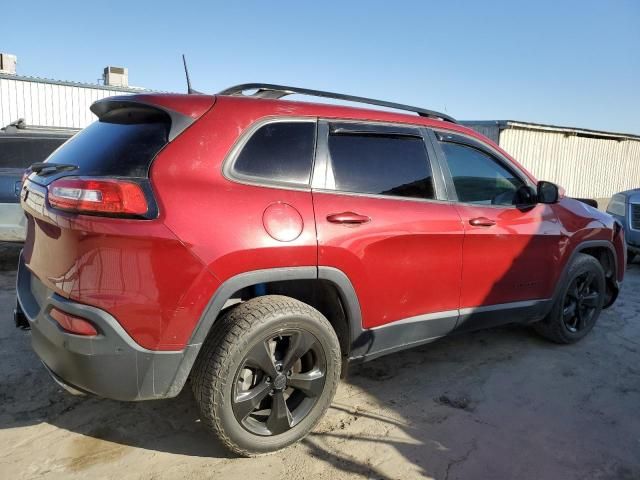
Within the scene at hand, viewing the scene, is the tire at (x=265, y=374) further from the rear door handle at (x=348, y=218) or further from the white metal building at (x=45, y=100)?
the white metal building at (x=45, y=100)

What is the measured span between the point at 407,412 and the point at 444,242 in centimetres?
108

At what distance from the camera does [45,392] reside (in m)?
3.26

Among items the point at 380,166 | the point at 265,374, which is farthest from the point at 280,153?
the point at 265,374

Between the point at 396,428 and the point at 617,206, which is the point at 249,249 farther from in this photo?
the point at 617,206

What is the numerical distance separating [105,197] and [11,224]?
417 centimetres

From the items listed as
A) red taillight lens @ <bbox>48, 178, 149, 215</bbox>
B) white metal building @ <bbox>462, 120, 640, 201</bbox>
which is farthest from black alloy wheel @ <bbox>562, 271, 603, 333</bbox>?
white metal building @ <bbox>462, 120, 640, 201</bbox>

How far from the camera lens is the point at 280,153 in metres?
2.72

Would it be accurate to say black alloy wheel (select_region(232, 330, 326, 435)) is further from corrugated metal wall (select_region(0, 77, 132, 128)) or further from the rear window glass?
corrugated metal wall (select_region(0, 77, 132, 128))

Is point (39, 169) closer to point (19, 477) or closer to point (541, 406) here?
point (19, 477)

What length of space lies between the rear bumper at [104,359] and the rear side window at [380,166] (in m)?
1.25

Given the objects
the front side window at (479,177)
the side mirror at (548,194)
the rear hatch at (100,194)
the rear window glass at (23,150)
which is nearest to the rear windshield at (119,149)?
the rear hatch at (100,194)

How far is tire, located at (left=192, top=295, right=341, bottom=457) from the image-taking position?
2482 millimetres

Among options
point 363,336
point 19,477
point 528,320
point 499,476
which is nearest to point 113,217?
point 19,477

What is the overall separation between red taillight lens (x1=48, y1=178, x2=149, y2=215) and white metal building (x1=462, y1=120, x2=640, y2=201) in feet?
45.6
